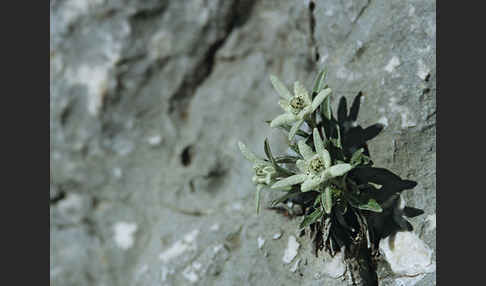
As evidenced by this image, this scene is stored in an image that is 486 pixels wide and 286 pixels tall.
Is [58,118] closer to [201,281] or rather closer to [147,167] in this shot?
[147,167]

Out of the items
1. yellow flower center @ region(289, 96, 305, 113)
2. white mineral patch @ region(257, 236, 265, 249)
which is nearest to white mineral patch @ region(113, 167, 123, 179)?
white mineral patch @ region(257, 236, 265, 249)

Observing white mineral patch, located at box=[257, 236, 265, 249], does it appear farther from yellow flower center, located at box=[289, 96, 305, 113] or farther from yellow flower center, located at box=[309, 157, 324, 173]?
yellow flower center, located at box=[289, 96, 305, 113]

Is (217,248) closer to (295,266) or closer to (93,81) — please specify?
(295,266)

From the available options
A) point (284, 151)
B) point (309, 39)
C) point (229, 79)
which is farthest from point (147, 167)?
point (309, 39)

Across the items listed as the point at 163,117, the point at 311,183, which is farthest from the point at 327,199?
the point at 163,117

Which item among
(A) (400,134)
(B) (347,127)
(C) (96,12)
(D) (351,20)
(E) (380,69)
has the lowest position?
(A) (400,134)

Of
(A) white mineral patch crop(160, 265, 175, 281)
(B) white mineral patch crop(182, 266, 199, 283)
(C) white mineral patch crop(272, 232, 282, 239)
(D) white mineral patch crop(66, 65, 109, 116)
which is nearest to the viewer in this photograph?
(C) white mineral patch crop(272, 232, 282, 239)
